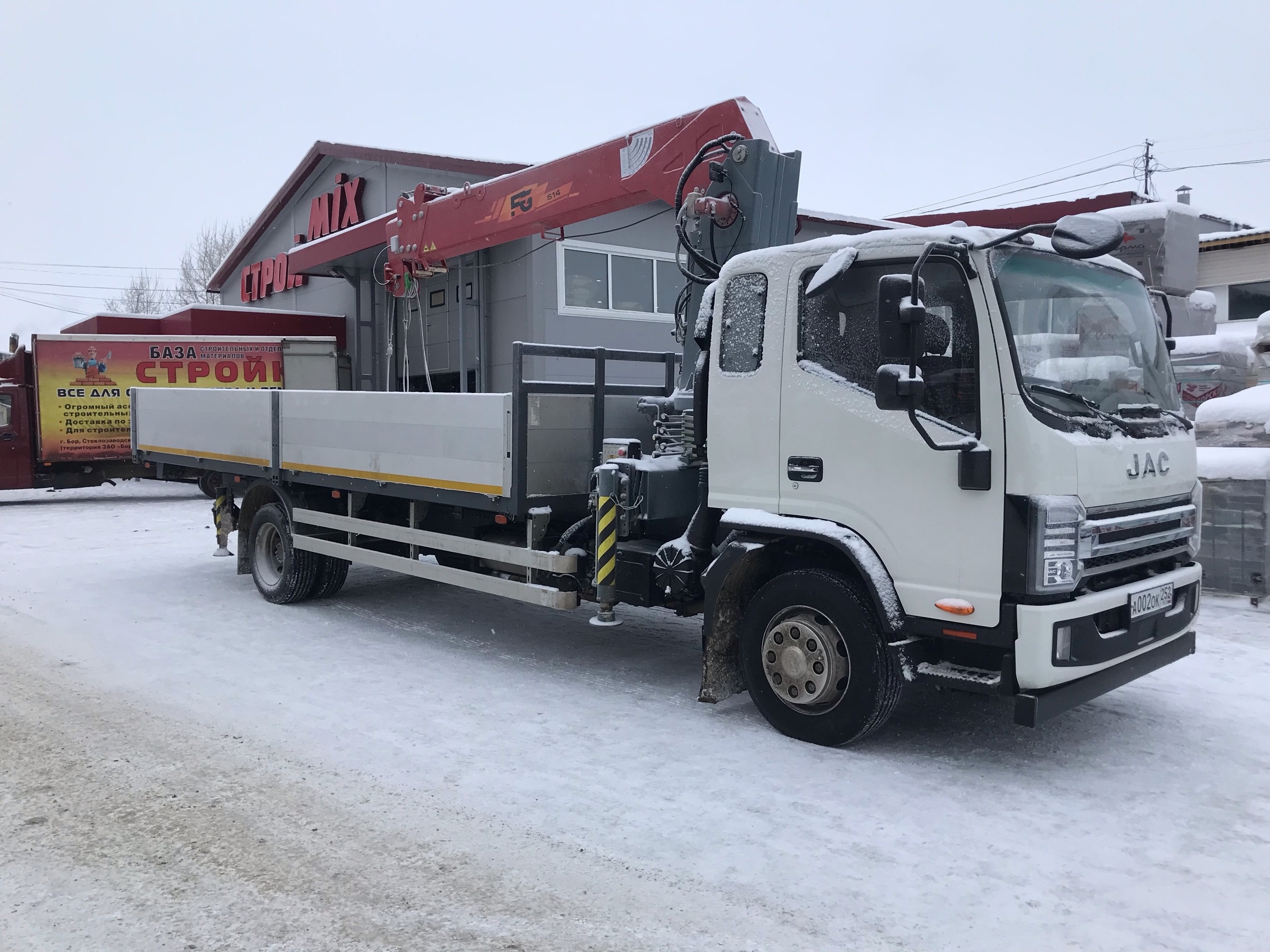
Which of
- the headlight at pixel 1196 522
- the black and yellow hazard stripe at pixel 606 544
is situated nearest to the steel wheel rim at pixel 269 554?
the black and yellow hazard stripe at pixel 606 544

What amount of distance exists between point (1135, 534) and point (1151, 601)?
0.36 m

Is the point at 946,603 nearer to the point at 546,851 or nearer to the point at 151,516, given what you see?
the point at 546,851

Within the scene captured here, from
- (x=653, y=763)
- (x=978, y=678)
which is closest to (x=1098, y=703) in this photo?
(x=978, y=678)

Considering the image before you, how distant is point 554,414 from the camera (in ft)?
20.8

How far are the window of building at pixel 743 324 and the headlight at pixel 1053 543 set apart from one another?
163 cm

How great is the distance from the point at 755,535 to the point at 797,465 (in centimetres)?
44

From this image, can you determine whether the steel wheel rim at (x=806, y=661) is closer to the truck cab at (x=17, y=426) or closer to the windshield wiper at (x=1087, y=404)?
the windshield wiper at (x=1087, y=404)

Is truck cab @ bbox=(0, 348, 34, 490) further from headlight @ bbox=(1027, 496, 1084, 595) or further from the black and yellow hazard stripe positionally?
headlight @ bbox=(1027, 496, 1084, 595)

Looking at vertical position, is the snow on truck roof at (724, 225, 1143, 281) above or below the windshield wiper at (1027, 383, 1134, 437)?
above

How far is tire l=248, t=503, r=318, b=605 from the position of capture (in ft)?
27.9

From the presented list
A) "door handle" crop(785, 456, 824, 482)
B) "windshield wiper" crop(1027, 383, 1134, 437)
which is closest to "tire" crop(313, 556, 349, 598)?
"door handle" crop(785, 456, 824, 482)

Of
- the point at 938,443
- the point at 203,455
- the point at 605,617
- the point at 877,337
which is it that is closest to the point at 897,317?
the point at 877,337

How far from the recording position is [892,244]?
4.67 meters

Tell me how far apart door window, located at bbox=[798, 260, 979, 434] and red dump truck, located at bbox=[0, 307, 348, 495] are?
15.6 meters
